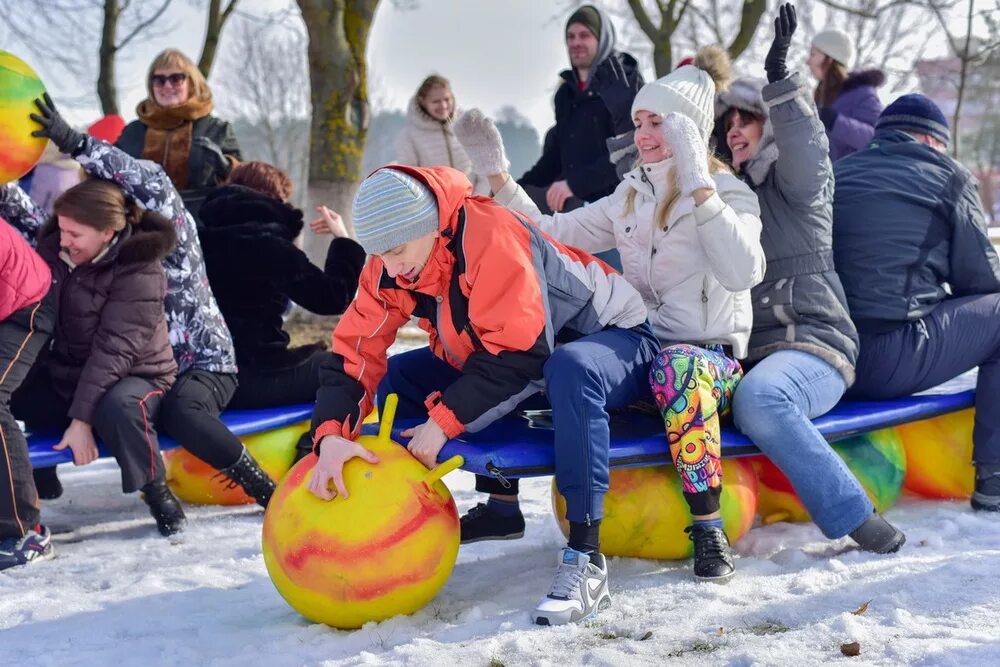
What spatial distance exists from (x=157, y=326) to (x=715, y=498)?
97.2 inches

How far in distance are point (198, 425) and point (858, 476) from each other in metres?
2.67

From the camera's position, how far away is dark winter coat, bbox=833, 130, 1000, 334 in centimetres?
417

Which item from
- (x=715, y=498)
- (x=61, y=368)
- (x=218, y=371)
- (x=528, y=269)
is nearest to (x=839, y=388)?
(x=715, y=498)

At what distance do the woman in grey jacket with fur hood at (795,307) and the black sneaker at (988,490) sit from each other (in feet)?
2.41

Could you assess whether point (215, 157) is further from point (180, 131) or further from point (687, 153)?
point (687, 153)

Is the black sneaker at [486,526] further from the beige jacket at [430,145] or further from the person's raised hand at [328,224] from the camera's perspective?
the beige jacket at [430,145]

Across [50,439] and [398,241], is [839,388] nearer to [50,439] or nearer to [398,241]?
[398,241]

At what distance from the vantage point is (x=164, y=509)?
4.46m

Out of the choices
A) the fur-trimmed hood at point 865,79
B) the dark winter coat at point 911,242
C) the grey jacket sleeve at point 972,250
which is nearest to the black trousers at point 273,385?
the dark winter coat at point 911,242

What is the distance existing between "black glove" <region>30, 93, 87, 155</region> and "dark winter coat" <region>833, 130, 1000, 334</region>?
311cm

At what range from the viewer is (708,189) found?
11.2 ft

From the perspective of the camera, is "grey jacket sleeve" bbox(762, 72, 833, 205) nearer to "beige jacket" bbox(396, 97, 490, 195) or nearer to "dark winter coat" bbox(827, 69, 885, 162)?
"dark winter coat" bbox(827, 69, 885, 162)

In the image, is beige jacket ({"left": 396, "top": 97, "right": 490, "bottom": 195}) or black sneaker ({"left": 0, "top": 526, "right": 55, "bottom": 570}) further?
beige jacket ({"left": 396, "top": 97, "right": 490, "bottom": 195})

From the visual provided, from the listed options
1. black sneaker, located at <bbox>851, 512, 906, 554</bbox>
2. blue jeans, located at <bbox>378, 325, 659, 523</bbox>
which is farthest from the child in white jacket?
black sneaker, located at <bbox>851, 512, 906, 554</bbox>
